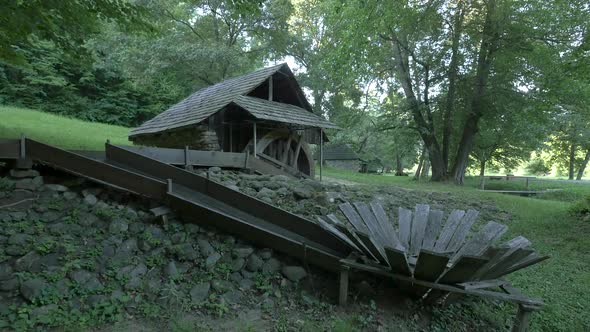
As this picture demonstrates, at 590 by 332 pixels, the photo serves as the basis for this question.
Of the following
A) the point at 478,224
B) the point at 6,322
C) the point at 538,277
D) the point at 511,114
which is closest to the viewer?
the point at 6,322

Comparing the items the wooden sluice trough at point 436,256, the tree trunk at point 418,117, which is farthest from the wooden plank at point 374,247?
the tree trunk at point 418,117

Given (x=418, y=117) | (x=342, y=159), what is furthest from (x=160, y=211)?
(x=342, y=159)

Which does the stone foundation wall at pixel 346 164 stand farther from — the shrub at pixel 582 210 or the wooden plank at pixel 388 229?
the wooden plank at pixel 388 229

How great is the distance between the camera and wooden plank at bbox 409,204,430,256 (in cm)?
412

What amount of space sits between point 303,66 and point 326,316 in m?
25.1

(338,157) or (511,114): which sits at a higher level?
(511,114)

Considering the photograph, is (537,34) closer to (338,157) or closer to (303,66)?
(303,66)

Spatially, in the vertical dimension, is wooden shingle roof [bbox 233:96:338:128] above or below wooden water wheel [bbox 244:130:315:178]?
above

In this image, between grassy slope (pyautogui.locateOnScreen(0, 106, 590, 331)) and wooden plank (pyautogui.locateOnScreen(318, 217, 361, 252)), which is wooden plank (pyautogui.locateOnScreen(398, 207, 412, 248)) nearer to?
wooden plank (pyautogui.locateOnScreen(318, 217, 361, 252))

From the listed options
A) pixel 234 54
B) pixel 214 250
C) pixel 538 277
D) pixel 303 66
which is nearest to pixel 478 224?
pixel 538 277

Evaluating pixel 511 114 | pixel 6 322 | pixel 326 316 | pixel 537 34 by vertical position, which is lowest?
pixel 326 316

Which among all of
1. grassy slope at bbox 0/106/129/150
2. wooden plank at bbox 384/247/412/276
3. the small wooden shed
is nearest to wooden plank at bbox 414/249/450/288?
wooden plank at bbox 384/247/412/276

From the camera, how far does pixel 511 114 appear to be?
15.5 meters

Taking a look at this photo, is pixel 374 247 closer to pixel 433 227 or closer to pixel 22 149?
pixel 433 227
